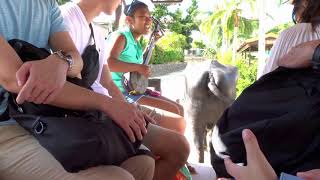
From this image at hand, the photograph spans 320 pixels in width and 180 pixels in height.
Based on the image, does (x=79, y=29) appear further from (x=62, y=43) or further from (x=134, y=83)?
(x=134, y=83)

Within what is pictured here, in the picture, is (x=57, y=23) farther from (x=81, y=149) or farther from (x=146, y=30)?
(x=146, y=30)

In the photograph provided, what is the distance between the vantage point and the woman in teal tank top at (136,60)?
3.11 metres

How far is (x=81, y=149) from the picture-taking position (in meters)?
1.40

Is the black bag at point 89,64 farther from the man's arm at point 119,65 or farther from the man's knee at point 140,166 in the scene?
the man's arm at point 119,65

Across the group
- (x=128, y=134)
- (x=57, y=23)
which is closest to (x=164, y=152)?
(x=128, y=134)

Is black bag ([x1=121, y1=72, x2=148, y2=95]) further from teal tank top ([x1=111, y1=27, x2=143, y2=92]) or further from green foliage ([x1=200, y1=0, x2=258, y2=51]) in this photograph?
green foliage ([x1=200, y1=0, x2=258, y2=51])

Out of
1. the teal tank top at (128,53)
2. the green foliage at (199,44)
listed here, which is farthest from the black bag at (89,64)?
the green foliage at (199,44)

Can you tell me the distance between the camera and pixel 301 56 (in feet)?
5.24

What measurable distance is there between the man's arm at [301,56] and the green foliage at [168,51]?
86.2ft

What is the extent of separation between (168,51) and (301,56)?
31.2 meters

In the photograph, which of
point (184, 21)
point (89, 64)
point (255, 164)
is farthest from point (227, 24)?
point (255, 164)

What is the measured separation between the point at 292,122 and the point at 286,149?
10 cm

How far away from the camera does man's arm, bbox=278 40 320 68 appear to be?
158 centimetres

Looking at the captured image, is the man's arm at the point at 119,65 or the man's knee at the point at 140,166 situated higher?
the man's arm at the point at 119,65
